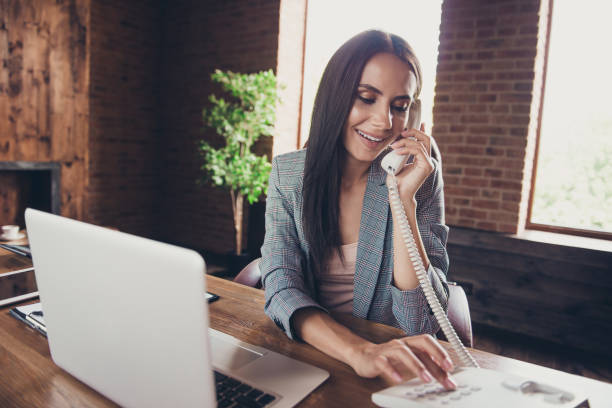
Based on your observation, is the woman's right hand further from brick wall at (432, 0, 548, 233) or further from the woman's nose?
brick wall at (432, 0, 548, 233)

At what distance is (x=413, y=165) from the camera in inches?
51.2

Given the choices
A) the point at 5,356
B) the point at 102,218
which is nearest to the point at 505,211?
the point at 5,356

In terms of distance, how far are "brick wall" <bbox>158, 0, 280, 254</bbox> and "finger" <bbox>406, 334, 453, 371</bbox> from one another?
368 cm

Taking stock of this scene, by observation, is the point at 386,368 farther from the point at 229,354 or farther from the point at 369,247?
the point at 369,247

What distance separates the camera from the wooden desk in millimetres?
736

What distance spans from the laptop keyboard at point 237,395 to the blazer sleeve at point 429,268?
545 mm

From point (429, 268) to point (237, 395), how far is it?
2.20 feet

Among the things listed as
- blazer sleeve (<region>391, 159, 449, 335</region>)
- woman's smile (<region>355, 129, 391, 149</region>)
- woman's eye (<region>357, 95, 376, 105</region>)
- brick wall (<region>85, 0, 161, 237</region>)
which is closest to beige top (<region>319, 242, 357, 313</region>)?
blazer sleeve (<region>391, 159, 449, 335</region>)

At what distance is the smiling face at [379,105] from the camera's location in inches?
48.0

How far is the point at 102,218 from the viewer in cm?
479

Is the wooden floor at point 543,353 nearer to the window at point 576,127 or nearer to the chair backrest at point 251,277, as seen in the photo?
the window at point 576,127

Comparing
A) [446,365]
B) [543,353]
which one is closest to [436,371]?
[446,365]

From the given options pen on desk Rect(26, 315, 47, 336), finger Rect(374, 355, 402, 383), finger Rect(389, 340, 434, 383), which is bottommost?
pen on desk Rect(26, 315, 47, 336)

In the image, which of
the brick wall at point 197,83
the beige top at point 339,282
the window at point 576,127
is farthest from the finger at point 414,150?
the brick wall at point 197,83
